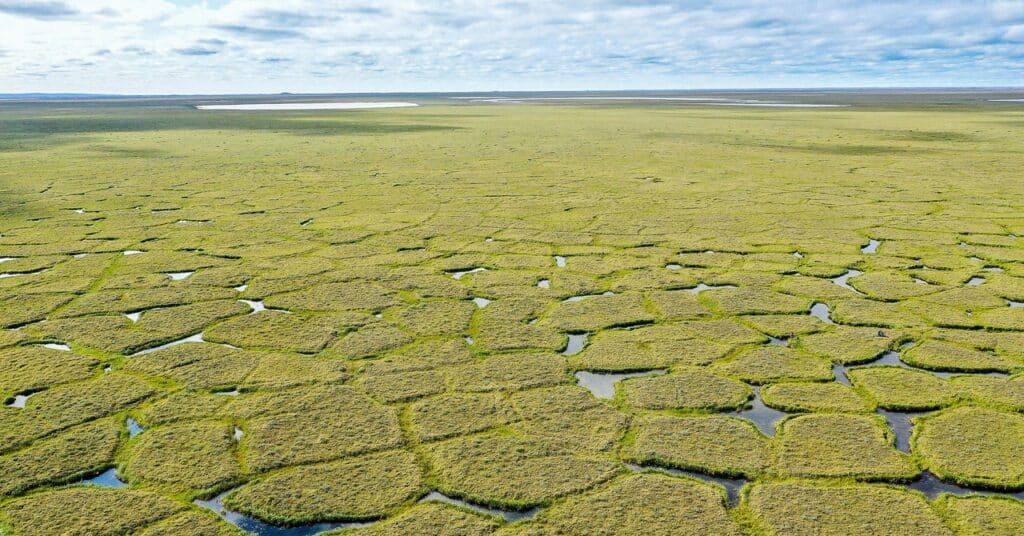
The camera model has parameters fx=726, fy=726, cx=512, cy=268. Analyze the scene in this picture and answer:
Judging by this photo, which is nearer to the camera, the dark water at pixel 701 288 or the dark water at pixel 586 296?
the dark water at pixel 586 296

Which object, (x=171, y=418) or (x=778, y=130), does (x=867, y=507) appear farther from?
(x=778, y=130)

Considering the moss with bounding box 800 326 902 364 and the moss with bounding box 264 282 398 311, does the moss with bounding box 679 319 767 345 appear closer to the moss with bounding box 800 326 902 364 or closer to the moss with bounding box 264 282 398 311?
the moss with bounding box 800 326 902 364

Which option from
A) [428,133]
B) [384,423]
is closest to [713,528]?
[384,423]

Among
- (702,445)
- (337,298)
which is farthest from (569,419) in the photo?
(337,298)

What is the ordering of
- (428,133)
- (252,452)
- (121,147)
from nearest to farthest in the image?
(252,452)
(121,147)
(428,133)

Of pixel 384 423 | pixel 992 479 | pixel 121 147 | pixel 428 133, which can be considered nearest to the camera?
pixel 992 479

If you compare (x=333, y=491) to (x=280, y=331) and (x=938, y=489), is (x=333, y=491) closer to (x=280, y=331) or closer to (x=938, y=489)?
(x=280, y=331)

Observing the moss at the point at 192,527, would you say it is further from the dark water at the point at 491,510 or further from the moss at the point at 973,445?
the moss at the point at 973,445

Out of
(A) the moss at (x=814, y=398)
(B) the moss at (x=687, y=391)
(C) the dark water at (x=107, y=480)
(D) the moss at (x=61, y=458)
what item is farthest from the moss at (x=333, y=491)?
(A) the moss at (x=814, y=398)
